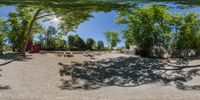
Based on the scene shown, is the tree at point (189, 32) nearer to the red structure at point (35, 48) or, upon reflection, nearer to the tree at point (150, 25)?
the tree at point (150, 25)

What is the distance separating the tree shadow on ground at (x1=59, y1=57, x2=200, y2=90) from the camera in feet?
56.6

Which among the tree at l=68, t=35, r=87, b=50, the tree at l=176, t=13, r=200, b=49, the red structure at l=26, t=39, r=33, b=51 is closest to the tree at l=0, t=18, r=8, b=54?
the red structure at l=26, t=39, r=33, b=51

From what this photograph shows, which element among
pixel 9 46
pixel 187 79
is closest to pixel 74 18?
pixel 9 46

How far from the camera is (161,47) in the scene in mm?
27094

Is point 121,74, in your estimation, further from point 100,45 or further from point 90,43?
point 100,45

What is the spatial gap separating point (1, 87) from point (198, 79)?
9.67 m

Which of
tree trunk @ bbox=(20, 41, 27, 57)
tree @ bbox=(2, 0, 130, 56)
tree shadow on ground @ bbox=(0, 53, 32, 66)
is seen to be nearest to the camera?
tree @ bbox=(2, 0, 130, 56)

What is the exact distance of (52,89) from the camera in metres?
15.6

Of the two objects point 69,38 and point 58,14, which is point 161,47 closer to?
point 69,38

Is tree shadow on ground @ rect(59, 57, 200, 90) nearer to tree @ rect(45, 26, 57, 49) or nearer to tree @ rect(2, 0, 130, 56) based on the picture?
tree @ rect(2, 0, 130, 56)

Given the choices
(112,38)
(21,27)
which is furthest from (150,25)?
(21,27)

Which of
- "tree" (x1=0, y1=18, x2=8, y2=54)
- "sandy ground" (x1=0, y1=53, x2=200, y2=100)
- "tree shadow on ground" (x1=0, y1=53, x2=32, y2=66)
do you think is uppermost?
"tree" (x1=0, y1=18, x2=8, y2=54)

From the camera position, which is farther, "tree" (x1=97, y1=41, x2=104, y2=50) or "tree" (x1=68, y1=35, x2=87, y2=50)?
"tree" (x1=68, y1=35, x2=87, y2=50)

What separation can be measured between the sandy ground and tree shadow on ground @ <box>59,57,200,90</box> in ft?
1.66
